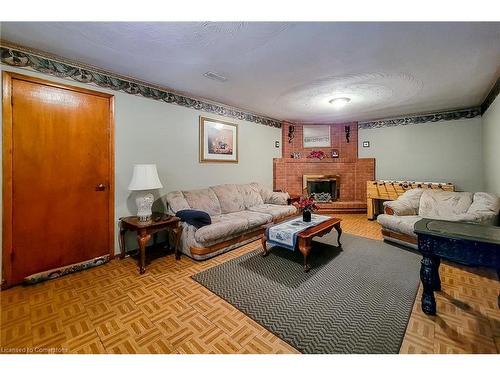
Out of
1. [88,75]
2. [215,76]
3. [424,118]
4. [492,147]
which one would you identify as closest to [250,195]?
[215,76]

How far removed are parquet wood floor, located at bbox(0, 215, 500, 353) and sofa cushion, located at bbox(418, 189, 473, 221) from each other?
1.13m

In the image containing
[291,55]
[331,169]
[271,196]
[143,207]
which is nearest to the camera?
[291,55]

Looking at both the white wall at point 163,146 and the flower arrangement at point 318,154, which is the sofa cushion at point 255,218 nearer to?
the white wall at point 163,146

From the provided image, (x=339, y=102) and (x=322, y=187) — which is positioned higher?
(x=339, y=102)

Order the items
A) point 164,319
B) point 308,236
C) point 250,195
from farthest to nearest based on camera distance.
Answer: point 250,195, point 308,236, point 164,319

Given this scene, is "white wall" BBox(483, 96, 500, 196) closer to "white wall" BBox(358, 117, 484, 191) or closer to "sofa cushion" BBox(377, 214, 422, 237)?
"white wall" BBox(358, 117, 484, 191)

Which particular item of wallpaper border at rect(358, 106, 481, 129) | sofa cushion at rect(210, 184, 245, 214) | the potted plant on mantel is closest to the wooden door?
sofa cushion at rect(210, 184, 245, 214)

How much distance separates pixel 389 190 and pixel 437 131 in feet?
5.17

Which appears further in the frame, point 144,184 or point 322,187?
point 322,187

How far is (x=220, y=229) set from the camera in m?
2.95

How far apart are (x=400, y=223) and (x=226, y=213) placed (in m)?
2.69

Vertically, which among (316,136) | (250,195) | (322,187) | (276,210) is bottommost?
(276,210)

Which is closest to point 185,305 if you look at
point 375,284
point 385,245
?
point 375,284

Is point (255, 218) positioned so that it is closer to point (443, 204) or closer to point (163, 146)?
point (163, 146)
